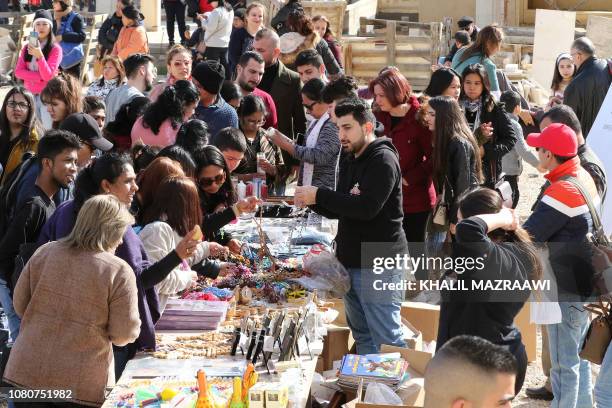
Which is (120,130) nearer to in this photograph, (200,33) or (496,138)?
(496,138)

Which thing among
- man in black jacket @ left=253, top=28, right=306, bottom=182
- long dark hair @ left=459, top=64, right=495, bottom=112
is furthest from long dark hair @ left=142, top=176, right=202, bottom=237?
man in black jacket @ left=253, top=28, right=306, bottom=182

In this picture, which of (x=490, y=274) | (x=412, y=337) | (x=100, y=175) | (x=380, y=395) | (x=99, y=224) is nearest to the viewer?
(x=99, y=224)

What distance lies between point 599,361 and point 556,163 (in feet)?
3.74

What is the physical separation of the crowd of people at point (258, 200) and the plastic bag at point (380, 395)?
445 mm

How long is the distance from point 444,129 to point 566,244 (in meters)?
1.87

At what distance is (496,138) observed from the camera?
334 inches

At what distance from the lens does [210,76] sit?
828 cm

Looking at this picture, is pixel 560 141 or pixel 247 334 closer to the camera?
pixel 247 334

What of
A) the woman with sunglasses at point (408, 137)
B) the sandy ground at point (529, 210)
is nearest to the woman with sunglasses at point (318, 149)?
the woman with sunglasses at point (408, 137)

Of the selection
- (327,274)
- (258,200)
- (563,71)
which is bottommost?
(327,274)

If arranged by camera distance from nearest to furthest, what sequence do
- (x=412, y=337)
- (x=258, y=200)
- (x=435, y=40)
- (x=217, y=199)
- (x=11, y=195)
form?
(x=11, y=195) < (x=412, y=337) < (x=258, y=200) < (x=217, y=199) < (x=435, y=40)

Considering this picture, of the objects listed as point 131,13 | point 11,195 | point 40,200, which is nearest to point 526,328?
→ point 40,200

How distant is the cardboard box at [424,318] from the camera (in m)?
6.80

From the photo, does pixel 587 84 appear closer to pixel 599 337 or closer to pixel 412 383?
pixel 599 337
